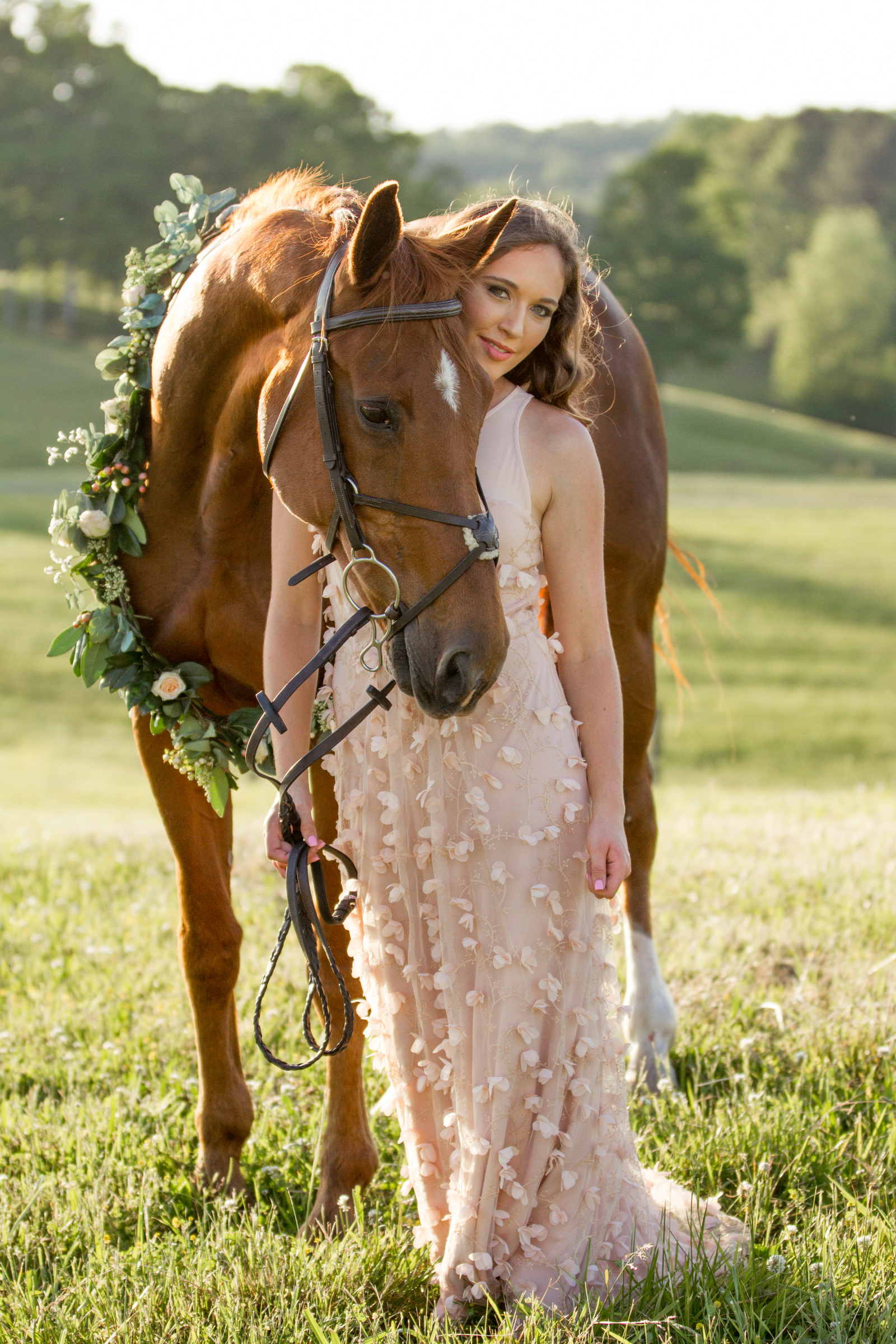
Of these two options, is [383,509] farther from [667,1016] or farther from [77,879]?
[77,879]

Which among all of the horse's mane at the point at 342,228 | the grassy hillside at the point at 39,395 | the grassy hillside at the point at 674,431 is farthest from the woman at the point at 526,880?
the grassy hillside at the point at 39,395

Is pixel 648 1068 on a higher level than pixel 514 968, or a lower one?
lower

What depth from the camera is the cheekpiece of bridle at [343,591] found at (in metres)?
2.11

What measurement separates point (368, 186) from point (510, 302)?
95.2 ft

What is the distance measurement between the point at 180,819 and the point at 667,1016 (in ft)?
5.63

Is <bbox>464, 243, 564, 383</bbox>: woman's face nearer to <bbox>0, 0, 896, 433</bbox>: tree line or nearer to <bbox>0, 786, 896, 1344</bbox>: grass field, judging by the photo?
<bbox>0, 786, 896, 1344</bbox>: grass field

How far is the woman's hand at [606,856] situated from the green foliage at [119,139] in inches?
1565

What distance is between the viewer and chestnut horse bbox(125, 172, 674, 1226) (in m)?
2.12

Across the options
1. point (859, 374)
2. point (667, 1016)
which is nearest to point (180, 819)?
point (667, 1016)

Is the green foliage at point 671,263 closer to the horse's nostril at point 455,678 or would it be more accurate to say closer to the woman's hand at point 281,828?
the woman's hand at point 281,828

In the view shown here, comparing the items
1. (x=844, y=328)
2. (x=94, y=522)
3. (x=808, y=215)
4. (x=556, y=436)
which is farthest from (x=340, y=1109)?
(x=808, y=215)

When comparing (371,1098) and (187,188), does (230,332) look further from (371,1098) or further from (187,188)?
(371,1098)

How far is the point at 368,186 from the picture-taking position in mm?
28969

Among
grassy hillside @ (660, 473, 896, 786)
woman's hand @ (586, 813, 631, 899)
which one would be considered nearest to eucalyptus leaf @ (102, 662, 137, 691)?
woman's hand @ (586, 813, 631, 899)
